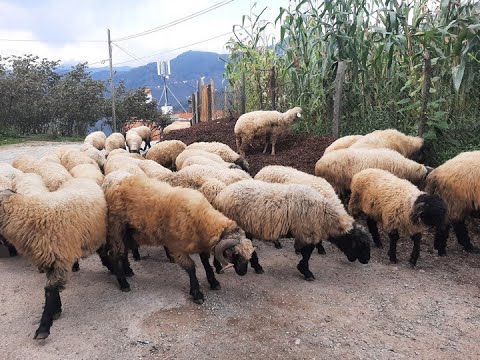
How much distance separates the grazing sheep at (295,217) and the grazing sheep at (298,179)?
1.22 ft

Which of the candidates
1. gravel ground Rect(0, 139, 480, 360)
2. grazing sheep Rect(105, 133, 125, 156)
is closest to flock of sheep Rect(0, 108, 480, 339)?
gravel ground Rect(0, 139, 480, 360)

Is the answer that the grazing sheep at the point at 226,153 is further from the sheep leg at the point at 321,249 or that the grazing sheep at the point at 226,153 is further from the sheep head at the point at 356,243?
the sheep head at the point at 356,243

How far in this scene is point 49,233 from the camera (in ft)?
12.9

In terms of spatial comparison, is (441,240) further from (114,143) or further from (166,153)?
(114,143)

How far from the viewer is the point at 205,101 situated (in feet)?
62.2

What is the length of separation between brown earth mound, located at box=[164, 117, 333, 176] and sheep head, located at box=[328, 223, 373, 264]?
261 cm

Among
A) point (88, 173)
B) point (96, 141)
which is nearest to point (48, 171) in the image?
point (88, 173)

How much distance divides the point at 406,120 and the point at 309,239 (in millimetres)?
4940

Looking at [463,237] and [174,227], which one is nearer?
[174,227]

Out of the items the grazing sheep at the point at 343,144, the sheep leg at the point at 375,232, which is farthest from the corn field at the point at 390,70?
the sheep leg at the point at 375,232

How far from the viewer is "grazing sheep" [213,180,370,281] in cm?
491

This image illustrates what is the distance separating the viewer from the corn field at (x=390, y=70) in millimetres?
7218

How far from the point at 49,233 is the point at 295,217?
2745 millimetres

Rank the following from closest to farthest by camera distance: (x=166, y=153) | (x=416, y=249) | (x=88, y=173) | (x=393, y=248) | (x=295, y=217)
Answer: (x=295, y=217) < (x=416, y=249) < (x=393, y=248) < (x=88, y=173) < (x=166, y=153)
